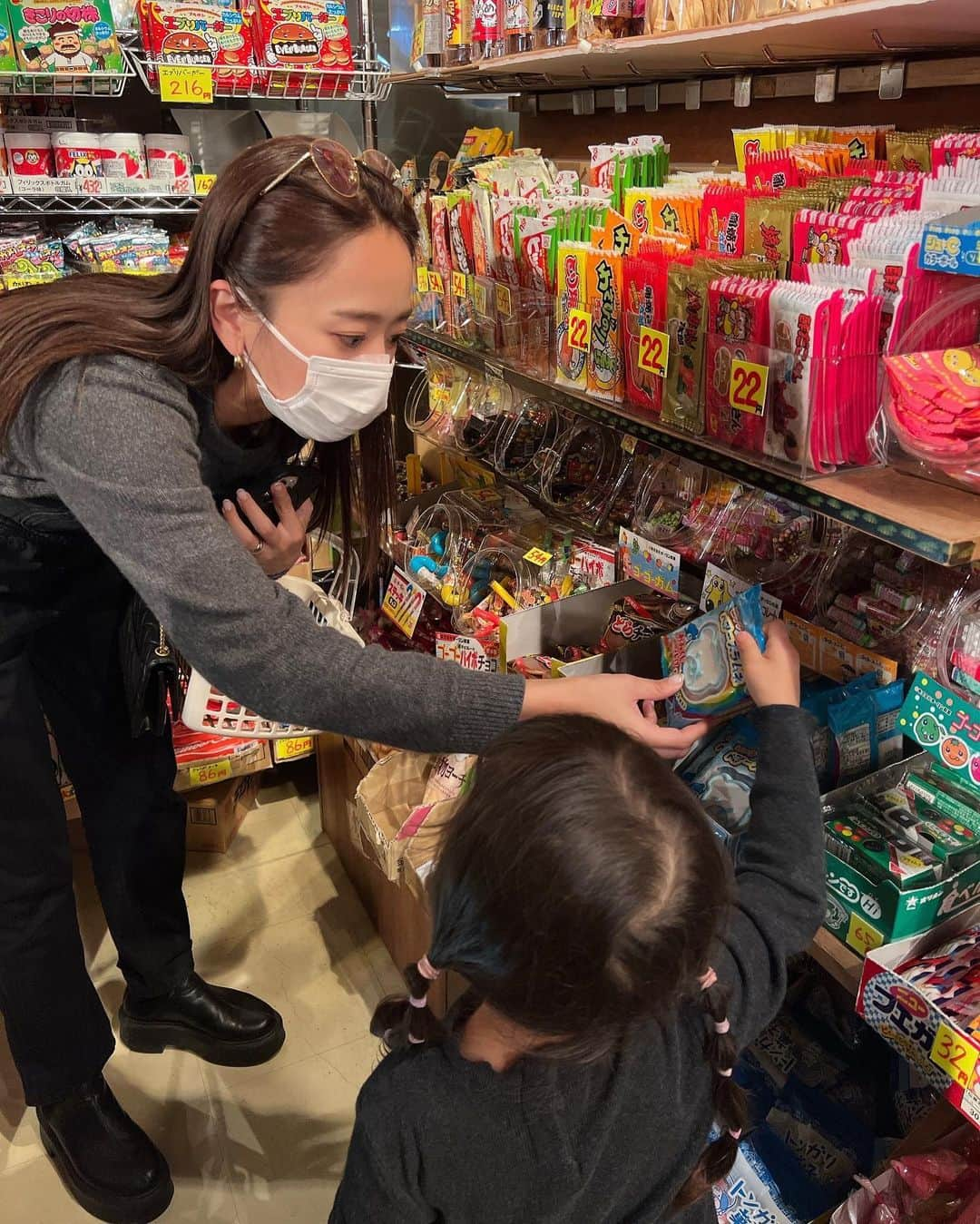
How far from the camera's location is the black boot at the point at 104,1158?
5.67 feet

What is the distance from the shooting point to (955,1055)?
100 centimetres

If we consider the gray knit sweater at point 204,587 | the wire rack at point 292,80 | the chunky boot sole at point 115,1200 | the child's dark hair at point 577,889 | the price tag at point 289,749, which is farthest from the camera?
the price tag at point 289,749

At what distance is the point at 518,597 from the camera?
6.56 ft

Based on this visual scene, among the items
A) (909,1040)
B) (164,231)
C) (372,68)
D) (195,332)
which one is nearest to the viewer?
(909,1040)

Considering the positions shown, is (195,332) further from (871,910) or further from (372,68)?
(372,68)

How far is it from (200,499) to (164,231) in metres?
2.16

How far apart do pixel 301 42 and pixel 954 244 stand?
217cm

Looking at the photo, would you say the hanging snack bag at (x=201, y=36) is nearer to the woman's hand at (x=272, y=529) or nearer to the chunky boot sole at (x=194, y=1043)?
the woman's hand at (x=272, y=529)

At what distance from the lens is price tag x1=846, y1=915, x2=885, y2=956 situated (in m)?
1.14

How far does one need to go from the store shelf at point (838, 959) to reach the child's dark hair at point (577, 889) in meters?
0.38

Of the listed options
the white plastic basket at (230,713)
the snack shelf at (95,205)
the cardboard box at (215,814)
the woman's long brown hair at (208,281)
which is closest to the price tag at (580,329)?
the woman's long brown hair at (208,281)

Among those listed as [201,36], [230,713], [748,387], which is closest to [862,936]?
[748,387]

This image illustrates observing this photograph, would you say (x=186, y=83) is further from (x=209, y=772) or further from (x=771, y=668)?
(x=771, y=668)

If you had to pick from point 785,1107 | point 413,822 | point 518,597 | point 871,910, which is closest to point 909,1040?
point 871,910
